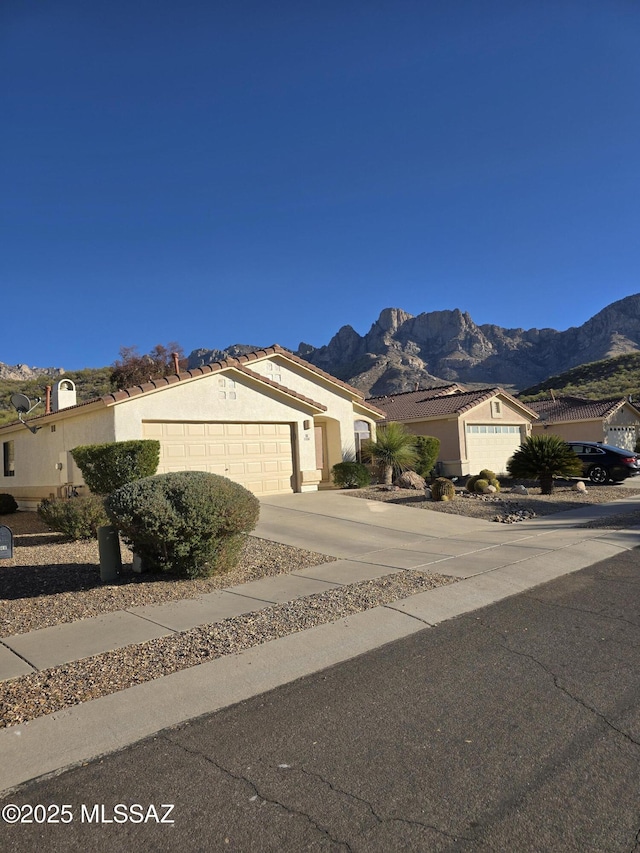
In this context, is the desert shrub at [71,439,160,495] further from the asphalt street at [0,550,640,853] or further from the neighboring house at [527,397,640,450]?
the neighboring house at [527,397,640,450]

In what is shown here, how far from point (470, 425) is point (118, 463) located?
17060 mm

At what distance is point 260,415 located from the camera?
18.3m

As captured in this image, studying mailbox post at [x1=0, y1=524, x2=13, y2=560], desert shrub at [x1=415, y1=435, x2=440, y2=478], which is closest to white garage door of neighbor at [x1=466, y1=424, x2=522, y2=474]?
desert shrub at [x1=415, y1=435, x2=440, y2=478]

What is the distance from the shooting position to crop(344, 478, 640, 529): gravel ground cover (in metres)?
15.2

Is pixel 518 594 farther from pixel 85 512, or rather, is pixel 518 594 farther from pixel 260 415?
pixel 260 415

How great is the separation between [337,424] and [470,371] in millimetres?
83474

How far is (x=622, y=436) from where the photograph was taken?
118ft

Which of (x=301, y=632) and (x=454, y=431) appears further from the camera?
(x=454, y=431)

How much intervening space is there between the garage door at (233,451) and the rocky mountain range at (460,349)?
6334cm

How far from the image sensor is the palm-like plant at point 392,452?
21.5 metres

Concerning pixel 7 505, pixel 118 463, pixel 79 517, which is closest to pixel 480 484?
pixel 118 463

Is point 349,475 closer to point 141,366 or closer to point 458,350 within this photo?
point 141,366

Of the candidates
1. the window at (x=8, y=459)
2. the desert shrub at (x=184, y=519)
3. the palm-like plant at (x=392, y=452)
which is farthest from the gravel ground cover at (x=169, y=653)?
the window at (x=8, y=459)

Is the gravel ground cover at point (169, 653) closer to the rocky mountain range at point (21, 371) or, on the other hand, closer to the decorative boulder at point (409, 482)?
the decorative boulder at point (409, 482)
